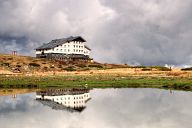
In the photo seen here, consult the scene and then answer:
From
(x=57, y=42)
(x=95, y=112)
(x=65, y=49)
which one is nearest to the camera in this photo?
(x=95, y=112)

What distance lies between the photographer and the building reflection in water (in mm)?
47938

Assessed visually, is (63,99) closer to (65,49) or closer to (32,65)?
(32,65)

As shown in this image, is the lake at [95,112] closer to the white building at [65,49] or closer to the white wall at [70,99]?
the white wall at [70,99]

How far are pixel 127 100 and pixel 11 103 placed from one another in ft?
51.1

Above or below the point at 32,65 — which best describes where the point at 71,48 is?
above

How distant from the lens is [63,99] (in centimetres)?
5703

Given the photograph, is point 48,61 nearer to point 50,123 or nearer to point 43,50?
point 43,50

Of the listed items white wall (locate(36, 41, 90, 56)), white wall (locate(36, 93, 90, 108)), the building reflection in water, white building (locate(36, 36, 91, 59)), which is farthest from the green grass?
white wall (locate(36, 41, 90, 56))

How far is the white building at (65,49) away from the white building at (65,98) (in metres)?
83.0

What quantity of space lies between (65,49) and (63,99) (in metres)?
96.7

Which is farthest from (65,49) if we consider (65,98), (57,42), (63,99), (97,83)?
(63,99)

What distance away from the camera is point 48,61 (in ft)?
449

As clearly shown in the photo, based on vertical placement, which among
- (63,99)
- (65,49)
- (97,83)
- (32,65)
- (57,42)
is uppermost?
(57,42)

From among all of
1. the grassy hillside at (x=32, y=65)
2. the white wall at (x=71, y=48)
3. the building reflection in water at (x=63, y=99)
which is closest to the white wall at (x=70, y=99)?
the building reflection in water at (x=63, y=99)
